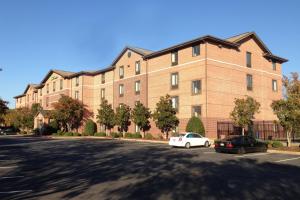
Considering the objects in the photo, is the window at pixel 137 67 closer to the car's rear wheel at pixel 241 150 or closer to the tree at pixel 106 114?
the tree at pixel 106 114

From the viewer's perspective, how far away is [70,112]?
181 feet

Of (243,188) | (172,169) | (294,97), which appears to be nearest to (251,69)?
(294,97)

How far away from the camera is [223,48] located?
39938 mm

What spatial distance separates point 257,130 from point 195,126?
1036cm

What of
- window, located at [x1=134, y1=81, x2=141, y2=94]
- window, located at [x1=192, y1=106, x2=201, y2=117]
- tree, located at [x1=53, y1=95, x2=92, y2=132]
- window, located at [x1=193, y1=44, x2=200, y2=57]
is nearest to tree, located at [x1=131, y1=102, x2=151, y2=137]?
window, located at [x1=134, y1=81, x2=141, y2=94]

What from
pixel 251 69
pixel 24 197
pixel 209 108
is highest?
pixel 251 69

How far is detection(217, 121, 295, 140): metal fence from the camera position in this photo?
38.6 metres

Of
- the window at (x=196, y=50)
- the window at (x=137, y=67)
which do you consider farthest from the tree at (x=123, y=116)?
the window at (x=196, y=50)

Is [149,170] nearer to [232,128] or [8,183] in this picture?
[8,183]

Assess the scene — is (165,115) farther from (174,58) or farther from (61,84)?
(61,84)

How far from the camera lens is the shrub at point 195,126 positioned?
36.0m

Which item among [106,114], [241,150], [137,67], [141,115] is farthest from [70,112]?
[241,150]

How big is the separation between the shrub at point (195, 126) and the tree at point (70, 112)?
972 inches

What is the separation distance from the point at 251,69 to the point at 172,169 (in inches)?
1189
